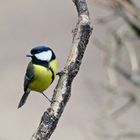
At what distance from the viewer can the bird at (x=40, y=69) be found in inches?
50.8

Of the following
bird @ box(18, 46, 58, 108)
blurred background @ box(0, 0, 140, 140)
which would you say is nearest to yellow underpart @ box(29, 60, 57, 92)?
bird @ box(18, 46, 58, 108)

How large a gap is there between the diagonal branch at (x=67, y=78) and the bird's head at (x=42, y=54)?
0.04 meters

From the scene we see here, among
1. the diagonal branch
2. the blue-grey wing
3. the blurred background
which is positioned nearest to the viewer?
the diagonal branch

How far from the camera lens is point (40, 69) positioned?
1358 millimetres

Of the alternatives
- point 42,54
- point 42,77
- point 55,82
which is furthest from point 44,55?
point 55,82

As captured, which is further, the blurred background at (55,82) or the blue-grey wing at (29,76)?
the blurred background at (55,82)

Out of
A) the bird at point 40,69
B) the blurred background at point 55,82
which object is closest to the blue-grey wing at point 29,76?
the bird at point 40,69

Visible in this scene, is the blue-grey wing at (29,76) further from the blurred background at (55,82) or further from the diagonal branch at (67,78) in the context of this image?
the blurred background at (55,82)

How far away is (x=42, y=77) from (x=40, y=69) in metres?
0.03

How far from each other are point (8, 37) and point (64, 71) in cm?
581

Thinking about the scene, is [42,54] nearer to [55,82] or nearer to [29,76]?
[29,76]

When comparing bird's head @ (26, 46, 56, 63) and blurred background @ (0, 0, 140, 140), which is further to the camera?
blurred background @ (0, 0, 140, 140)

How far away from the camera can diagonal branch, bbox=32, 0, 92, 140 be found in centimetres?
126

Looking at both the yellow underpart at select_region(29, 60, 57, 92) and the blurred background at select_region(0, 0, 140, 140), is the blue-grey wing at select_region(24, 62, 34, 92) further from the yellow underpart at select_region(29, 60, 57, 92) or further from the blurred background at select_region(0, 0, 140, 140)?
the blurred background at select_region(0, 0, 140, 140)
